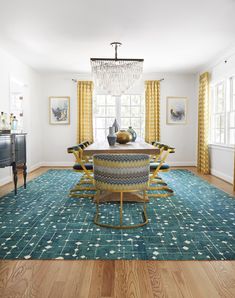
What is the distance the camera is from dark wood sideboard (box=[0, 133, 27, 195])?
13.1 feet

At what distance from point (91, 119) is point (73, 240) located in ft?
16.9

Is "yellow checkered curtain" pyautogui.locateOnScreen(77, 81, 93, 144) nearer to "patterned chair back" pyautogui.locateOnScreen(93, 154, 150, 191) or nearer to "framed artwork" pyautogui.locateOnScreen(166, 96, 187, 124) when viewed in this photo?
"framed artwork" pyautogui.locateOnScreen(166, 96, 187, 124)

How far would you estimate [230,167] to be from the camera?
17.4 feet

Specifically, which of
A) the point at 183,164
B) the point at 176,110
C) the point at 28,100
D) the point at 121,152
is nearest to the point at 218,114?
the point at 176,110

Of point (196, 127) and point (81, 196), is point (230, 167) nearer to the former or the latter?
point (196, 127)

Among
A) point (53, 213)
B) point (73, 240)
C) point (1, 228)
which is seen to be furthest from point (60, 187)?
point (73, 240)

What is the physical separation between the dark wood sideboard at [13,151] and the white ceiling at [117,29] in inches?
64.6

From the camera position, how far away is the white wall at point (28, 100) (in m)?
5.17

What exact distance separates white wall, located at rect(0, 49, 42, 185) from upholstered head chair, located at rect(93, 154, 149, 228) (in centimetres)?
282

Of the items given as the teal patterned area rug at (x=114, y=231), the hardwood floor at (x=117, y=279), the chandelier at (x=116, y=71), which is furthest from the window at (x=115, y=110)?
the hardwood floor at (x=117, y=279)

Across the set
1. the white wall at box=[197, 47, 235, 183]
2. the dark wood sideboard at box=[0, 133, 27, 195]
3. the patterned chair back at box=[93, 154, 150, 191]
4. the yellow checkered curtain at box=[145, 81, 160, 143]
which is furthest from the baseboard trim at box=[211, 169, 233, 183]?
the dark wood sideboard at box=[0, 133, 27, 195]

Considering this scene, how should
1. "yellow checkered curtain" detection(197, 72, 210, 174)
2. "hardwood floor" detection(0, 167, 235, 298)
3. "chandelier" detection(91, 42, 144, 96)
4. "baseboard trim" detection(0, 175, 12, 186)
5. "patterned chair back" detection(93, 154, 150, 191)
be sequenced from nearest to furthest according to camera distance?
"hardwood floor" detection(0, 167, 235, 298) < "patterned chair back" detection(93, 154, 150, 191) < "chandelier" detection(91, 42, 144, 96) < "baseboard trim" detection(0, 175, 12, 186) < "yellow checkered curtain" detection(197, 72, 210, 174)

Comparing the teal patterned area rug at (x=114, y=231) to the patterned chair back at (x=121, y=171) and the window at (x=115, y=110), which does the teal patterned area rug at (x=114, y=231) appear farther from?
the window at (x=115, y=110)

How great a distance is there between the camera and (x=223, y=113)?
18.9 feet
